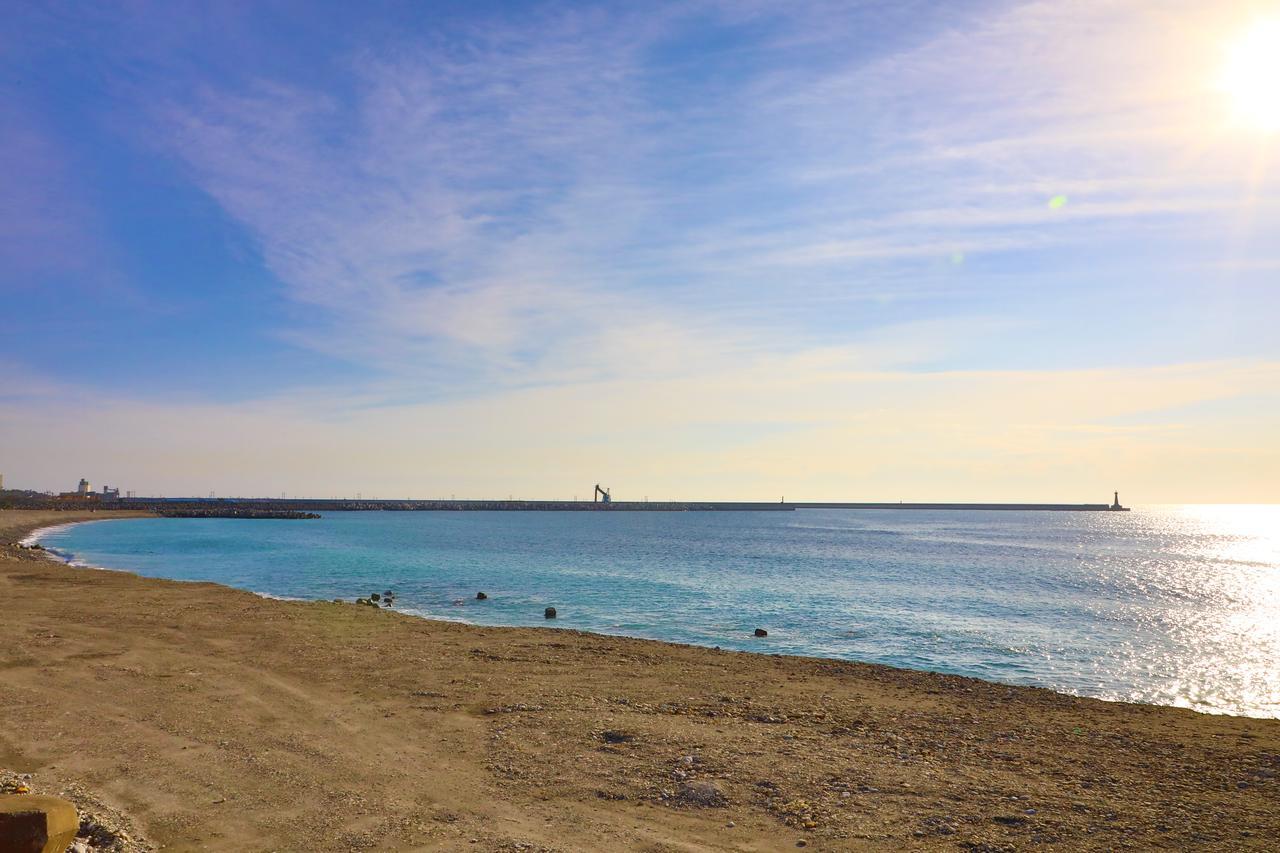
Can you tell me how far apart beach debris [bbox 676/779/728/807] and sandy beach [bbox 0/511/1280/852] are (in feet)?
0.13

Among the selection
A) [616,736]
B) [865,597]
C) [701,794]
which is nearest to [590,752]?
[616,736]

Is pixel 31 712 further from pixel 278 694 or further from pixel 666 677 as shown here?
pixel 666 677

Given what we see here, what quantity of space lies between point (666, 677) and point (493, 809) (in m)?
10.4

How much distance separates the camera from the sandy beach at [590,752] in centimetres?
1072

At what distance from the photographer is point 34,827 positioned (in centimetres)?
767

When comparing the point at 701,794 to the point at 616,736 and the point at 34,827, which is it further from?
the point at 34,827

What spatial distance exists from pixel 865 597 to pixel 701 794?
3726 centimetres

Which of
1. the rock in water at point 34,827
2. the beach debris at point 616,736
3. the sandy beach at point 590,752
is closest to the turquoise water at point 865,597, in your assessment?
the sandy beach at point 590,752

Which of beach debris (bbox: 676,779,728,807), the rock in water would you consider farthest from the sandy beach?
the rock in water

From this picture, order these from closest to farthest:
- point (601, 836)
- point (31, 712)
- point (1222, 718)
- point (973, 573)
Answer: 1. point (601, 836)
2. point (31, 712)
3. point (1222, 718)
4. point (973, 573)

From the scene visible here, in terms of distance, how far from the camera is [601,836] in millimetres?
10312

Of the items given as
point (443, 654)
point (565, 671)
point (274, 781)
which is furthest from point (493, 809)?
point (443, 654)

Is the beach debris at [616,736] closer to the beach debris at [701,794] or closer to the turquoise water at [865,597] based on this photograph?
the beach debris at [701,794]

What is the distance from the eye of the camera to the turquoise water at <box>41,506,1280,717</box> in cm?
2917
